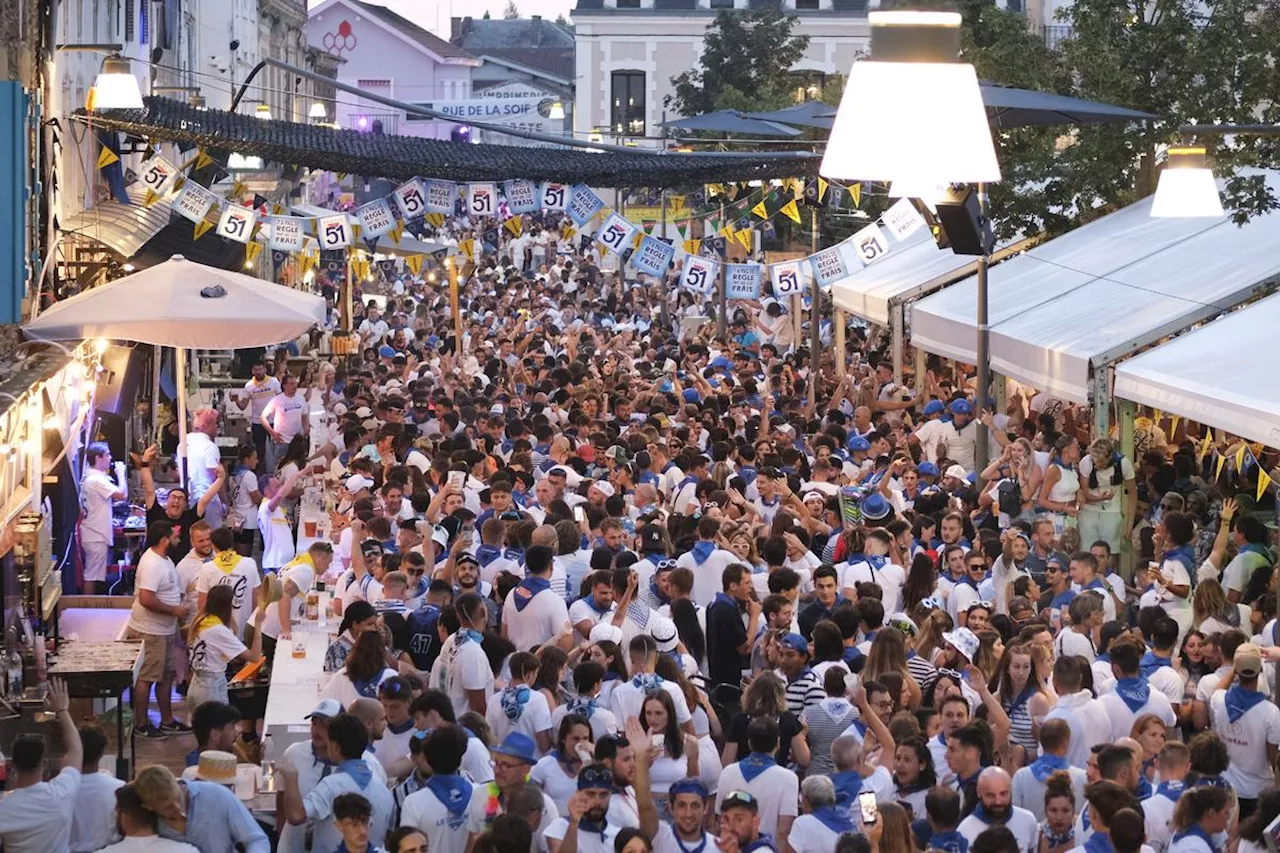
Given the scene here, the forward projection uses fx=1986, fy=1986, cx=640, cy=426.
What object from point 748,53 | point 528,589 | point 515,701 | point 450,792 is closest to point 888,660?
point 515,701

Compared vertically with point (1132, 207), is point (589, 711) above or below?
below

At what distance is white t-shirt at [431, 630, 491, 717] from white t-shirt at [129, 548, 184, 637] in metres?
2.98

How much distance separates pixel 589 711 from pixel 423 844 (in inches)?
63.4

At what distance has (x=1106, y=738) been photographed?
8.74m

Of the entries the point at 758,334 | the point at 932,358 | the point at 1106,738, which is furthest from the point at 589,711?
the point at 758,334

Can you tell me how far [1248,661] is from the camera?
351 inches

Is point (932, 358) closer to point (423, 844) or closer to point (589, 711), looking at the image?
point (589, 711)

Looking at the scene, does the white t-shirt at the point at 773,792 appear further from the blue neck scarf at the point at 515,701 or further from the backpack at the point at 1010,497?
the backpack at the point at 1010,497

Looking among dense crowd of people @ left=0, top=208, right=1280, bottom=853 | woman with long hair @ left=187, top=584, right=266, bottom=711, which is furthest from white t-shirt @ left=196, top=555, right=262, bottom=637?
woman with long hair @ left=187, top=584, right=266, bottom=711

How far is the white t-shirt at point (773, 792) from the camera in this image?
312 inches

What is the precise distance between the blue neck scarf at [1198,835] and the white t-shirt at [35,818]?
14.1 ft

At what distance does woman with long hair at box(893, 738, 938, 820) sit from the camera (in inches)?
315

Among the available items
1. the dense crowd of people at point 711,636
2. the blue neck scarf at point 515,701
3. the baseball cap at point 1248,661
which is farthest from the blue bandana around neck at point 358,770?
the baseball cap at point 1248,661

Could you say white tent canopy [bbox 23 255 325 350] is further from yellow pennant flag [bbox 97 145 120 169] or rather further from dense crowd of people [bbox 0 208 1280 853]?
yellow pennant flag [bbox 97 145 120 169]
